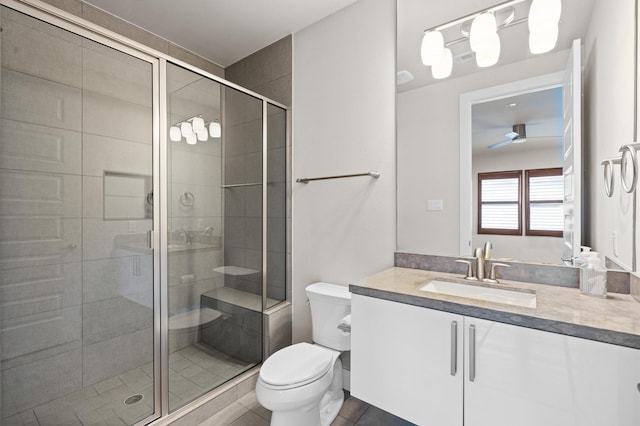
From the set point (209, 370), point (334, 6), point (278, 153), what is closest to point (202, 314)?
point (209, 370)

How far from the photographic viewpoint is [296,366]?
4.99 ft

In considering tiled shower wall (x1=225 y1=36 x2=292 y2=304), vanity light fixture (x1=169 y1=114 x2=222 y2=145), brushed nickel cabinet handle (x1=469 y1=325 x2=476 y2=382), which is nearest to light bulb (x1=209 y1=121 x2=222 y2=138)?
vanity light fixture (x1=169 y1=114 x2=222 y2=145)

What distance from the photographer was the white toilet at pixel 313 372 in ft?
4.50

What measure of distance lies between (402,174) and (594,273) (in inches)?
37.1

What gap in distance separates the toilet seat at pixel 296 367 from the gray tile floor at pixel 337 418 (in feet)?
1.15

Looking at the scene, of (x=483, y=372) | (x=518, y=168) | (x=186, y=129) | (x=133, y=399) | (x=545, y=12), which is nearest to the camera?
(x=483, y=372)

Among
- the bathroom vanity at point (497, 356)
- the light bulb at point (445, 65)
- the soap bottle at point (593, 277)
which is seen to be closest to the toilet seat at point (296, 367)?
the bathroom vanity at point (497, 356)

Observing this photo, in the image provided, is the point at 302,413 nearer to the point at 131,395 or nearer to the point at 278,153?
the point at 131,395

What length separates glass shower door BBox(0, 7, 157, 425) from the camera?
120 cm

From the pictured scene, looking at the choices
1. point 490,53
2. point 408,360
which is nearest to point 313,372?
point 408,360

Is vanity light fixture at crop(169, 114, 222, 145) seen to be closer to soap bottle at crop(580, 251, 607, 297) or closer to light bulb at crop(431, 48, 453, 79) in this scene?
light bulb at crop(431, 48, 453, 79)

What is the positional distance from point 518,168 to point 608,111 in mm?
355

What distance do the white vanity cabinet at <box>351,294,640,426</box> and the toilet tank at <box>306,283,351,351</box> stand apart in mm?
451

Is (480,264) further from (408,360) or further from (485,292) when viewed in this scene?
(408,360)
